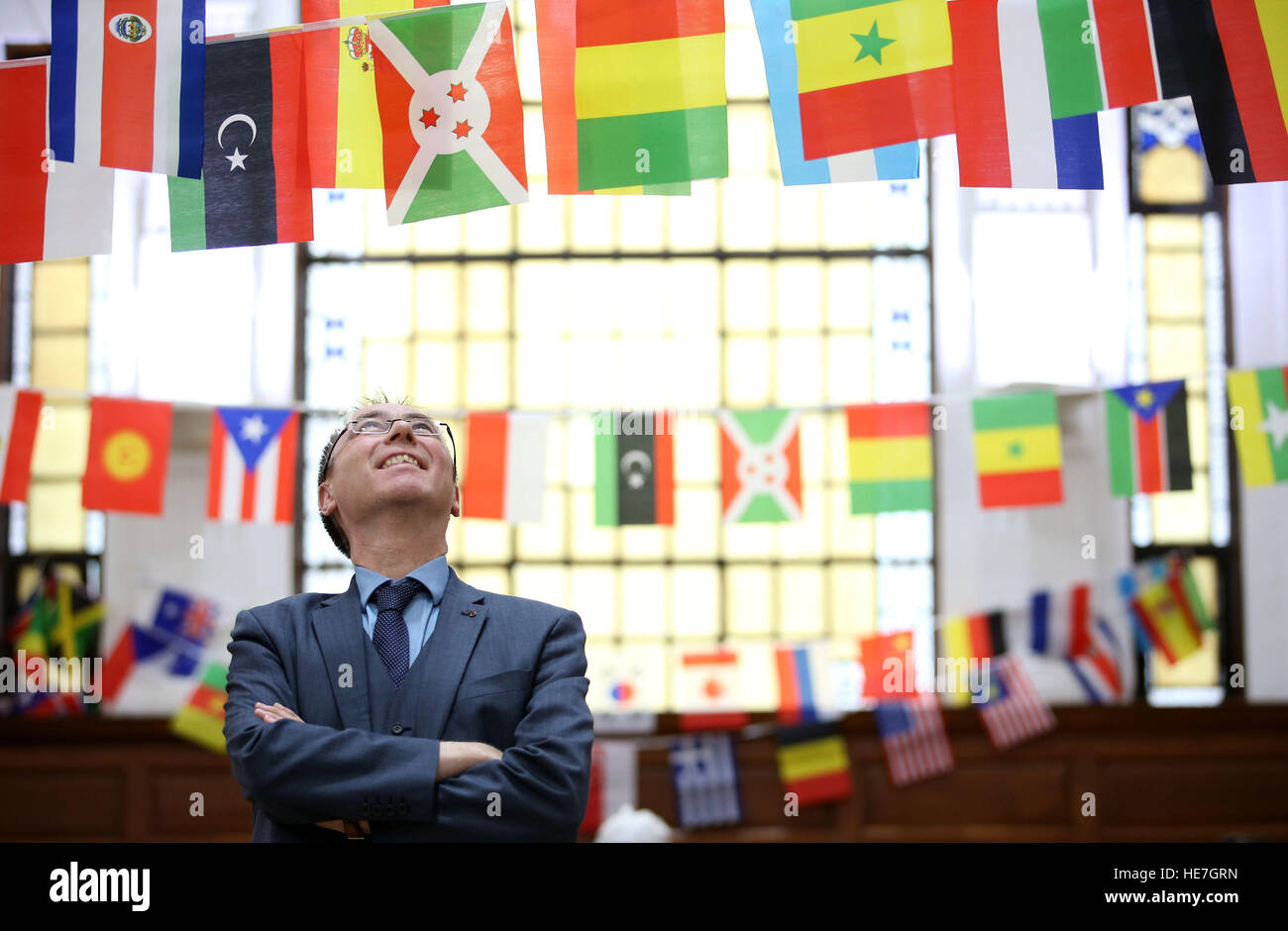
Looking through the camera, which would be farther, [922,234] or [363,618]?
[922,234]

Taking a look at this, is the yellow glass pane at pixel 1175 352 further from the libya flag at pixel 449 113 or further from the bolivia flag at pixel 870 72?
the libya flag at pixel 449 113

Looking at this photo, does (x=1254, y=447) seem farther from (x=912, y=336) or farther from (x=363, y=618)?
(x=363, y=618)

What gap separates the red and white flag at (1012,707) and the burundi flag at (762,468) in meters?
1.68

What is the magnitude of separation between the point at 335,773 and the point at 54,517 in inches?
198

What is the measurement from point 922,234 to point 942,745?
263cm

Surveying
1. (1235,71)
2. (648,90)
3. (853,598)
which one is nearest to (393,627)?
(648,90)

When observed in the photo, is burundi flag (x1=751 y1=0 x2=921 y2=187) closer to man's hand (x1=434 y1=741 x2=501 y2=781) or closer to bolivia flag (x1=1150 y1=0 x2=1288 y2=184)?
bolivia flag (x1=1150 y1=0 x2=1288 y2=184)

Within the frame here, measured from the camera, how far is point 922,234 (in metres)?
6.25

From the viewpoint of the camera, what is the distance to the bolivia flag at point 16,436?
4695mm

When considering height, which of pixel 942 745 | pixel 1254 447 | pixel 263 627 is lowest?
pixel 942 745

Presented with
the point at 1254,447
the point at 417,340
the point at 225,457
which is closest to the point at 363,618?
the point at 225,457

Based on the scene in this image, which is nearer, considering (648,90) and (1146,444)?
(648,90)

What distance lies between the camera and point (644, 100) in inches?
111

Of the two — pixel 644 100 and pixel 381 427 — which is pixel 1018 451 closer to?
pixel 644 100
